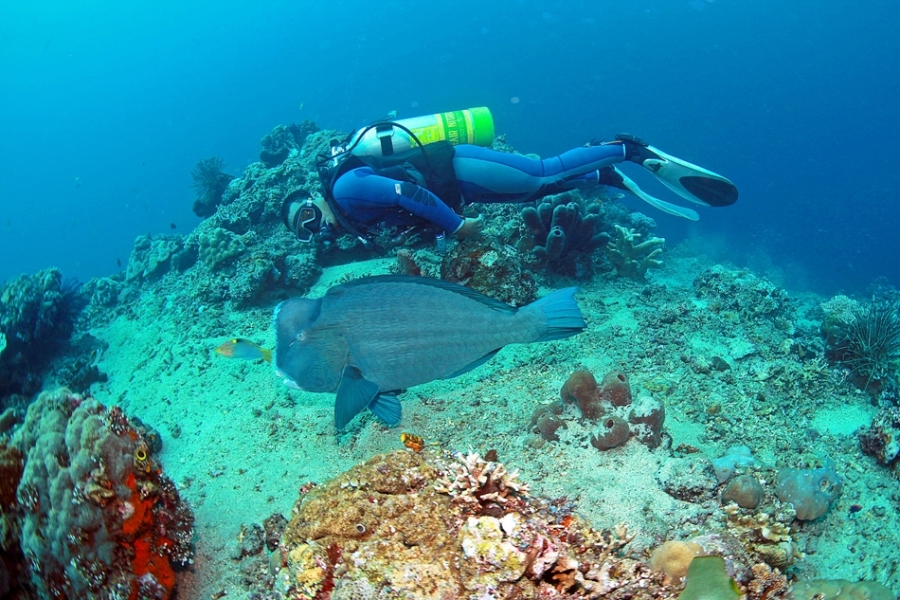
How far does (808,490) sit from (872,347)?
2.82 metres

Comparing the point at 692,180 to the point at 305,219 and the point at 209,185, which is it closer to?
the point at 305,219

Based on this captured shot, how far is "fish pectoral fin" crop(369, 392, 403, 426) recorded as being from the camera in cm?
313

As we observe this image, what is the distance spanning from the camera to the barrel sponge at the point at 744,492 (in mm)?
2955

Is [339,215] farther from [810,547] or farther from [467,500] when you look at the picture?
[810,547]

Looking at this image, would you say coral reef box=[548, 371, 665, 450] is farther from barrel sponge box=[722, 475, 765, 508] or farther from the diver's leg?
the diver's leg

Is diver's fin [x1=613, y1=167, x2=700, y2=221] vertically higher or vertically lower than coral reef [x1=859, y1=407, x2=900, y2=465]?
higher

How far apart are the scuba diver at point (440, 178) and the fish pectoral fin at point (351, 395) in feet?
7.34

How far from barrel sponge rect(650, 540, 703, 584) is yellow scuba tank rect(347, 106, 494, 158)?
4.49 metres

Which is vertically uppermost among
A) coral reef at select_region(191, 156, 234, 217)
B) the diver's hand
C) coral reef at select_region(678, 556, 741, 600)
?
coral reef at select_region(191, 156, 234, 217)

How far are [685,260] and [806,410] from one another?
8.97 metres

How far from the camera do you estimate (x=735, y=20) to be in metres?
79.3

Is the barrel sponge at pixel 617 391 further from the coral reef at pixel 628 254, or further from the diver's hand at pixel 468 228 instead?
the coral reef at pixel 628 254

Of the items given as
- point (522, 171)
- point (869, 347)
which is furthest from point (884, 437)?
point (522, 171)

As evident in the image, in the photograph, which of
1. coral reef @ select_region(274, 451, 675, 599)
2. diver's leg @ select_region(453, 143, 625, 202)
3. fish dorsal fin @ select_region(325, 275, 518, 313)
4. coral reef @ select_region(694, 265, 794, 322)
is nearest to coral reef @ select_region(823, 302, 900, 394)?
coral reef @ select_region(694, 265, 794, 322)
